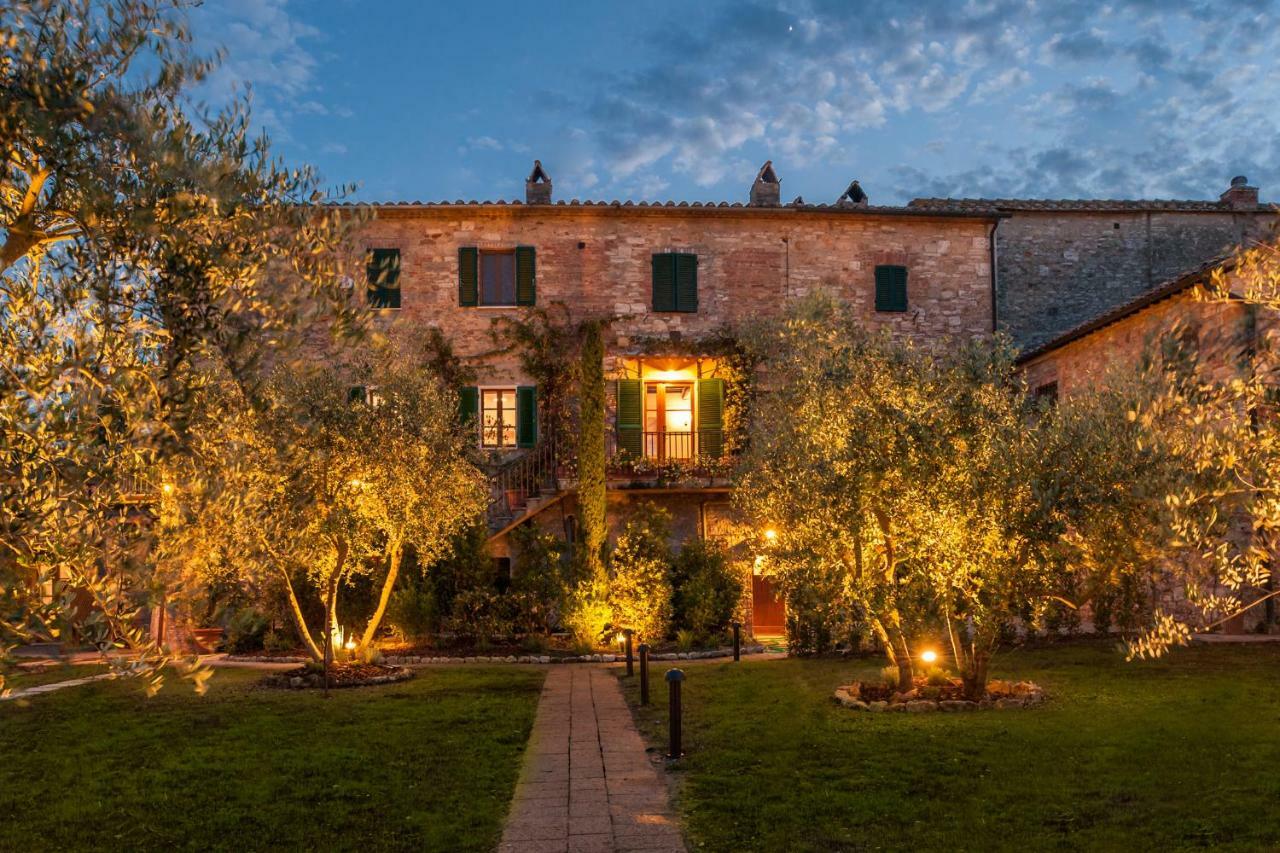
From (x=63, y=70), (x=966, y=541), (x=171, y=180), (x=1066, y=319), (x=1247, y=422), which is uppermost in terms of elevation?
(x=1066, y=319)

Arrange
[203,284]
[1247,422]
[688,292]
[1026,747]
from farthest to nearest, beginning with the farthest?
[688,292] < [1026,747] < [1247,422] < [203,284]

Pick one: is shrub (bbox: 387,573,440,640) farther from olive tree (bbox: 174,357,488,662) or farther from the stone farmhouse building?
olive tree (bbox: 174,357,488,662)

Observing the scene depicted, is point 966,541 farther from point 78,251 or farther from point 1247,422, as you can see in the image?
point 78,251

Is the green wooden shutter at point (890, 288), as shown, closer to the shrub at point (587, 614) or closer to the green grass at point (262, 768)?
the shrub at point (587, 614)

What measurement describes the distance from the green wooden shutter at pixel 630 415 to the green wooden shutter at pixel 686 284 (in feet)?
6.29

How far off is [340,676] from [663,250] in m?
11.6

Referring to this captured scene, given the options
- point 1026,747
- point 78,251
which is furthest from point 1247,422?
point 78,251

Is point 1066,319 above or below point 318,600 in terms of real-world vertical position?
above

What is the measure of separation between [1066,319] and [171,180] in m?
21.9

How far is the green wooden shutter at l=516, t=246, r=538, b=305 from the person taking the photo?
22.1 meters

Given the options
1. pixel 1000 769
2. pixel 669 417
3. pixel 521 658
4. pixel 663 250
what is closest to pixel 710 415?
pixel 669 417

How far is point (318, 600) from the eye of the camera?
19.7 meters

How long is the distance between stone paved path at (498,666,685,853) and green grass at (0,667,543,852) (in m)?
0.22

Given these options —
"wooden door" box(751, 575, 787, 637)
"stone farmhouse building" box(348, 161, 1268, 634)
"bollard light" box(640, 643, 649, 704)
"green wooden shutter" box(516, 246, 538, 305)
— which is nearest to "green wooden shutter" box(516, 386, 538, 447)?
"stone farmhouse building" box(348, 161, 1268, 634)
